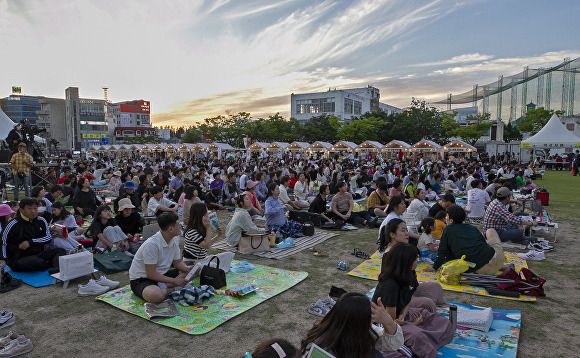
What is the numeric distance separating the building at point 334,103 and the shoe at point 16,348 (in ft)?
219

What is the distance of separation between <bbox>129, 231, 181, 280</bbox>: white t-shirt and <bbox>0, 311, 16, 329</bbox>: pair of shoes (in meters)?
1.39

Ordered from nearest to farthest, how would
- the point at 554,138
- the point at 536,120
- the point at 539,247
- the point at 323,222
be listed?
the point at 539,247
the point at 323,222
the point at 554,138
the point at 536,120

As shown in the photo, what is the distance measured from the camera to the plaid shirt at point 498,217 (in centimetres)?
741

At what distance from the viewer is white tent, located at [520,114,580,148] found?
24669 millimetres

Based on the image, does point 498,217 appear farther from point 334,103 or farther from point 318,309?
point 334,103

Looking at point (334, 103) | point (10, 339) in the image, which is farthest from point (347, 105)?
point (10, 339)

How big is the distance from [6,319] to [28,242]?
200cm

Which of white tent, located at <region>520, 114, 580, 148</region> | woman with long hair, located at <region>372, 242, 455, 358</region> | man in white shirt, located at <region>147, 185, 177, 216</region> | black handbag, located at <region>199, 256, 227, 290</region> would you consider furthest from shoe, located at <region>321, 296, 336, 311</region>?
white tent, located at <region>520, 114, 580, 148</region>

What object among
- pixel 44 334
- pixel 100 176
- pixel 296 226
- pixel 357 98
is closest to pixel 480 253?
pixel 296 226

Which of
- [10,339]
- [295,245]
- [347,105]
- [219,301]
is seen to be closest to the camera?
[10,339]

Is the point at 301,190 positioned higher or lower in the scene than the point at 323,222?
higher

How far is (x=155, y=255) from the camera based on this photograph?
4.57 m

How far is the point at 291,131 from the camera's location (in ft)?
183

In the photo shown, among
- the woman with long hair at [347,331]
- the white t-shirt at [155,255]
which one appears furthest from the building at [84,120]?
the woman with long hair at [347,331]
